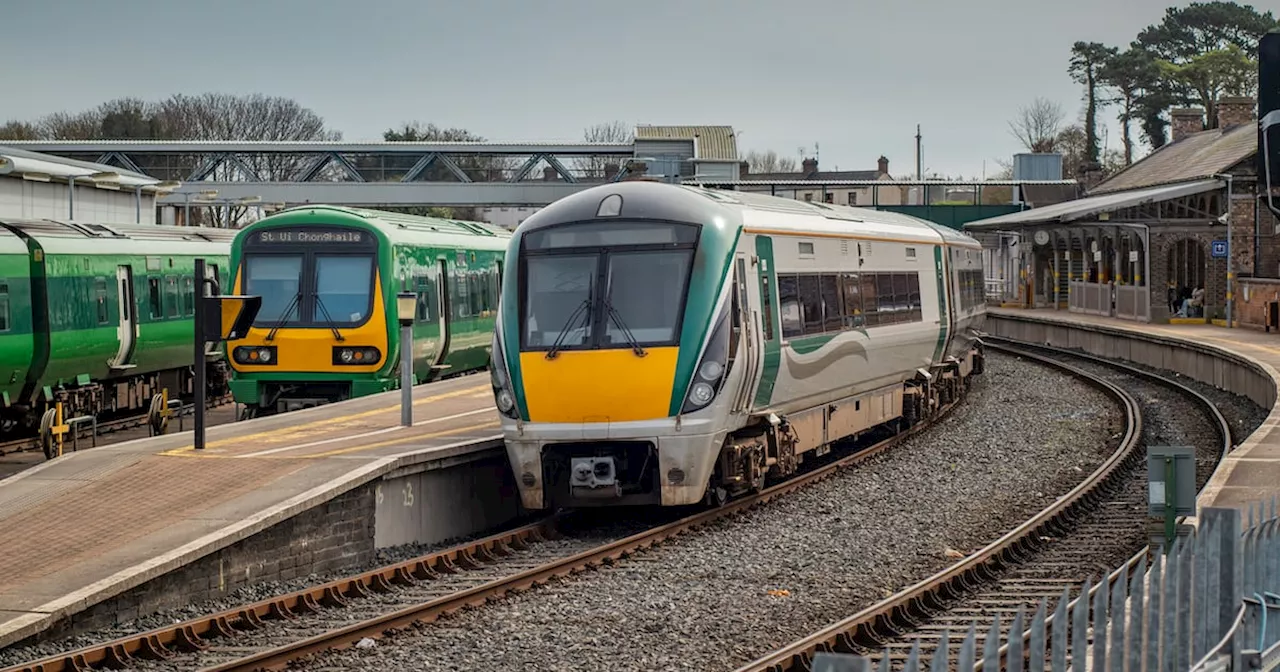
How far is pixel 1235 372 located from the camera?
28.2 metres

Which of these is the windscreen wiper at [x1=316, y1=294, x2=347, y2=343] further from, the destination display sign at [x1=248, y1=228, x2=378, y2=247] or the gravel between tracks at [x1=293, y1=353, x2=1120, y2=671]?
the gravel between tracks at [x1=293, y1=353, x2=1120, y2=671]

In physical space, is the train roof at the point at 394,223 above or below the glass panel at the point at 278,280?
above

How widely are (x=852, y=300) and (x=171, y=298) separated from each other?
37.8ft

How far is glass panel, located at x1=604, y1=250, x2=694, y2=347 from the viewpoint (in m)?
13.7

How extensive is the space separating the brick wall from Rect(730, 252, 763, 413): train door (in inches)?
128

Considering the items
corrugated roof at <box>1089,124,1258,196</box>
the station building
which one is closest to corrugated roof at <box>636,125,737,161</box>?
corrugated roof at <box>1089,124,1258,196</box>

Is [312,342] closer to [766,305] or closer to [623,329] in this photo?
[766,305]

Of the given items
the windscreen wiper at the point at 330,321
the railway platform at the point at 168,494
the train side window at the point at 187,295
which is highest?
the train side window at the point at 187,295

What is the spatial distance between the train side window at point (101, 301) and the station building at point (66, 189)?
8257mm

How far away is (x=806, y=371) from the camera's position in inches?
635

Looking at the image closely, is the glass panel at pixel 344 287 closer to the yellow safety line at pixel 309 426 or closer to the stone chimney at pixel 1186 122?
the yellow safety line at pixel 309 426

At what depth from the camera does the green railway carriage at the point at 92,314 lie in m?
19.9

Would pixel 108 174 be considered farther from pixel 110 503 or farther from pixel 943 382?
pixel 110 503

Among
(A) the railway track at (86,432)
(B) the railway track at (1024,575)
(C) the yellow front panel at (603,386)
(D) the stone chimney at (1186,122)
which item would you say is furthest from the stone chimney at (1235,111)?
(C) the yellow front panel at (603,386)
